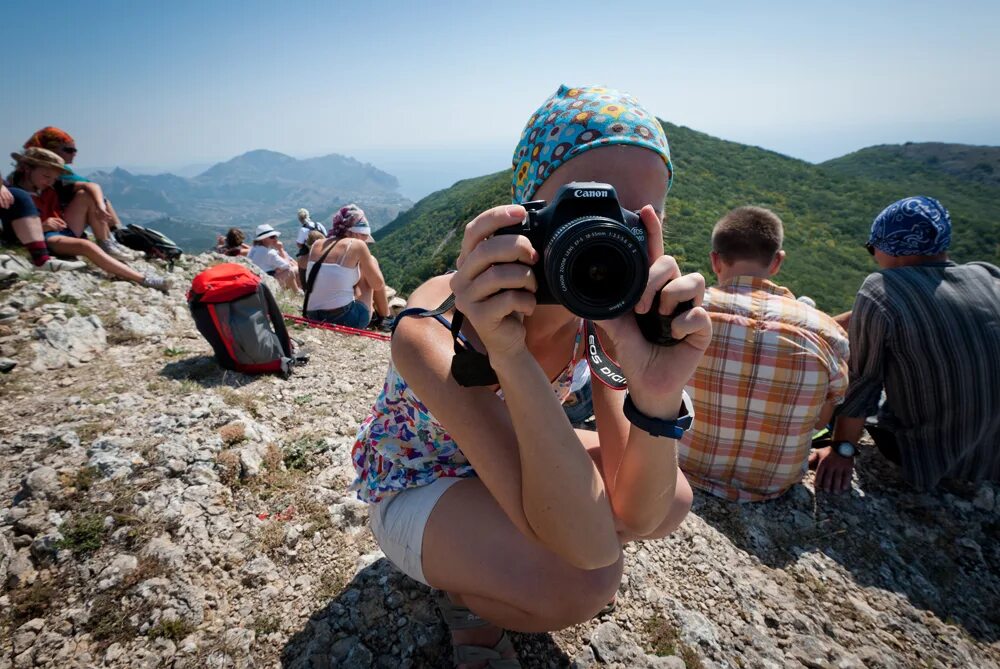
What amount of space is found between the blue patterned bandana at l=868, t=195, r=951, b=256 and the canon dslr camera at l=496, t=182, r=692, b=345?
2769mm

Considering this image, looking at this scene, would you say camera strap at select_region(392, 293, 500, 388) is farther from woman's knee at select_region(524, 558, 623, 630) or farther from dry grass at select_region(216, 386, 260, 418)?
dry grass at select_region(216, 386, 260, 418)

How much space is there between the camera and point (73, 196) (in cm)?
655

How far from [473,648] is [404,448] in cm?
81

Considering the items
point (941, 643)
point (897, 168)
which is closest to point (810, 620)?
point (941, 643)

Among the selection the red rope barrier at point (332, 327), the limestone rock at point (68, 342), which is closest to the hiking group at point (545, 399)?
the limestone rock at point (68, 342)

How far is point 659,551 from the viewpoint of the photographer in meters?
2.56

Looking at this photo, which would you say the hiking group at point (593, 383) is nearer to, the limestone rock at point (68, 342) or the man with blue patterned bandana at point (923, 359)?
the man with blue patterned bandana at point (923, 359)

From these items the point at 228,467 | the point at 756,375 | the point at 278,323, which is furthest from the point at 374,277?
the point at 756,375

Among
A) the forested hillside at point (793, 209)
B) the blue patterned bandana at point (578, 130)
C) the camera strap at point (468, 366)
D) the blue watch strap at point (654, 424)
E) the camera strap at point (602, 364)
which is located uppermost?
the blue patterned bandana at point (578, 130)

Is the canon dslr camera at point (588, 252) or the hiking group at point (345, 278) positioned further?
the hiking group at point (345, 278)

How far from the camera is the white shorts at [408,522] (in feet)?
5.70

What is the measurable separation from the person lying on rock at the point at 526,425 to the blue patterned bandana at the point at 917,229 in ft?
8.27

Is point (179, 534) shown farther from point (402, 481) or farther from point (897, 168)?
point (897, 168)

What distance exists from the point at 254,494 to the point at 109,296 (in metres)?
4.58
